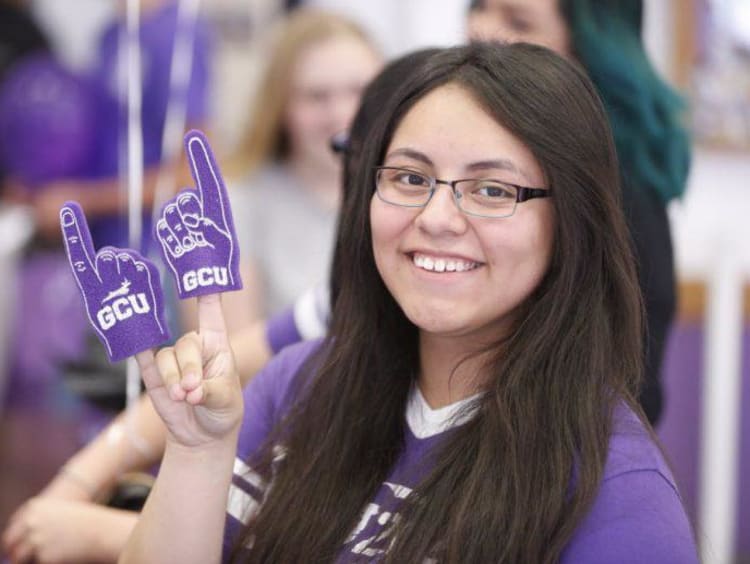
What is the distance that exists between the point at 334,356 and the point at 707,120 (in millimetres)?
2314

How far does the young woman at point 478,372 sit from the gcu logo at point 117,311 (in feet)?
0.18

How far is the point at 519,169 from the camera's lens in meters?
1.18

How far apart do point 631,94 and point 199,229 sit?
28.7 inches

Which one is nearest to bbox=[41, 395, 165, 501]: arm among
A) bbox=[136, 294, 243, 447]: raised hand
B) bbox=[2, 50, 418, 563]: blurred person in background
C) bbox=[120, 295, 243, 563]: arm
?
bbox=[2, 50, 418, 563]: blurred person in background

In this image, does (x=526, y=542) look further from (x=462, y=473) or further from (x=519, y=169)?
(x=519, y=169)

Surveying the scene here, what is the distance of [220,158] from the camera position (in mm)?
3434

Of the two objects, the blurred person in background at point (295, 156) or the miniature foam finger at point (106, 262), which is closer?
the miniature foam finger at point (106, 262)

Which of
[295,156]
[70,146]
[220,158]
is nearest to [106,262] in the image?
[295,156]

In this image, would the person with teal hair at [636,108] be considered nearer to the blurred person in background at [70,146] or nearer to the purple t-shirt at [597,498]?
the purple t-shirt at [597,498]

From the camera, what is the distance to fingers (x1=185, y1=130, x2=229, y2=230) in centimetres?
118

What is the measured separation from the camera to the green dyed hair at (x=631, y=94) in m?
1.63

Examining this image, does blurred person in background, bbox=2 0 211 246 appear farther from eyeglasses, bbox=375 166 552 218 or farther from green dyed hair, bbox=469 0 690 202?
eyeglasses, bbox=375 166 552 218

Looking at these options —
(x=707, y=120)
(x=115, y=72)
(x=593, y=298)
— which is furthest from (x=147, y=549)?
(x=707, y=120)

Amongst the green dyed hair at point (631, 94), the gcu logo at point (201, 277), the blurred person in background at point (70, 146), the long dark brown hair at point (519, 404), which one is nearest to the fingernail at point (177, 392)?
the gcu logo at point (201, 277)
